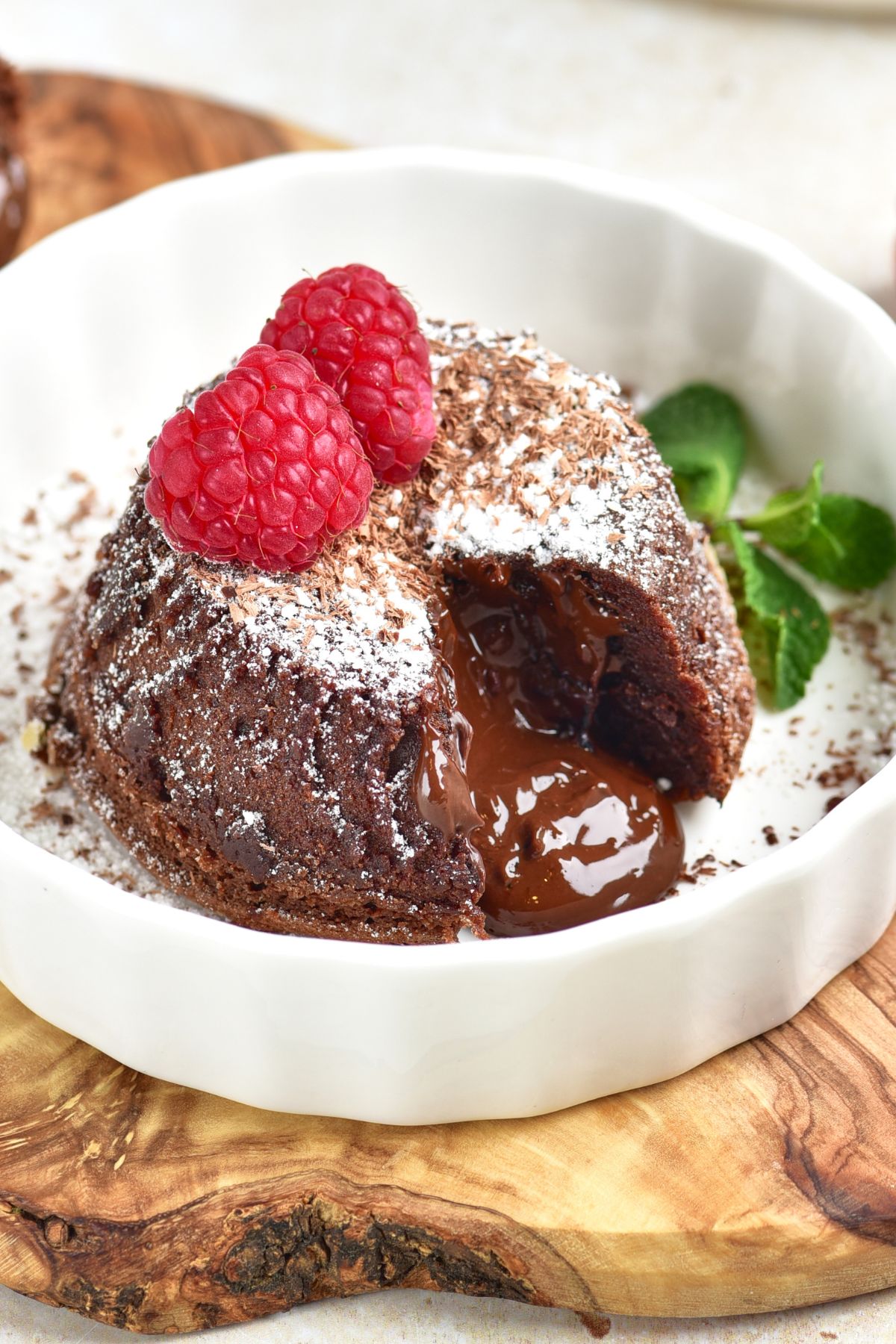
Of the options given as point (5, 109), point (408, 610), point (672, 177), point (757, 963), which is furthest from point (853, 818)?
point (672, 177)

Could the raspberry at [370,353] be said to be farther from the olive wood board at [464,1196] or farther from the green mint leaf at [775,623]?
the olive wood board at [464,1196]

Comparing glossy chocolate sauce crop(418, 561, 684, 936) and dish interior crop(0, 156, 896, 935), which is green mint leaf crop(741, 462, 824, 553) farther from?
glossy chocolate sauce crop(418, 561, 684, 936)

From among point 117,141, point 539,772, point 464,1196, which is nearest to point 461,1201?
point 464,1196

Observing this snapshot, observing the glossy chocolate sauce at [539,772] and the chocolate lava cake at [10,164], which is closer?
the glossy chocolate sauce at [539,772]

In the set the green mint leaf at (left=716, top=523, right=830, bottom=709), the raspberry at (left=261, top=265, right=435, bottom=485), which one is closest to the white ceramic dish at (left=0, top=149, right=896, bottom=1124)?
the green mint leaf at (left=716, top=523, right=830, bottom=709)

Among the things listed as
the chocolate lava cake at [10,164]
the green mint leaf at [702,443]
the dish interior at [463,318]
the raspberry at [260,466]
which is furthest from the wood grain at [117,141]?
the raspberry at [260,466]

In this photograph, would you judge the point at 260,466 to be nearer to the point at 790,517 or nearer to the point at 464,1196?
the point at 464,1196

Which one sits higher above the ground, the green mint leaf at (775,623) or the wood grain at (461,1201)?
the green mint leaf at (775,623)
